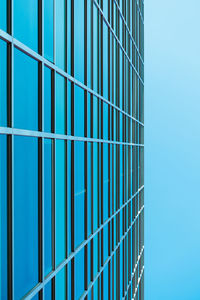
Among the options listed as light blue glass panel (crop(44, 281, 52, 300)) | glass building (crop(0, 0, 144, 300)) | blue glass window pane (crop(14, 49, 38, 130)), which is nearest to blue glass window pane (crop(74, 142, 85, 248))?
glass building (crop(0, 0, 144, 300))

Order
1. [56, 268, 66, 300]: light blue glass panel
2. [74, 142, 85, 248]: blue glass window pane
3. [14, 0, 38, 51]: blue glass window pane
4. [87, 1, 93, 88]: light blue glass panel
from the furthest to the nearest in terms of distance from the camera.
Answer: [87, 1, 93, 88]: light blue glass panel
[74, 142, 85, 248]: blue glass window pane
[56, 268, 66, 300]: light blue glass panel
[14, 0, 38, 51]: blue glass window pane

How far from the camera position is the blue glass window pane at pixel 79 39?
12484mm

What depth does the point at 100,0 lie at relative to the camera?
634 inches

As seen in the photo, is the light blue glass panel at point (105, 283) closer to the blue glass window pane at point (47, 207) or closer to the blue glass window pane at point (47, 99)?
the blue glass window pane at point (47, 207)

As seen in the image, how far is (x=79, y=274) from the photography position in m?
13.3

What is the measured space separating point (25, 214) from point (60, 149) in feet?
9.67

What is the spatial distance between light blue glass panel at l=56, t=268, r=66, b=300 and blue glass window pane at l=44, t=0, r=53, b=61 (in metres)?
5.16

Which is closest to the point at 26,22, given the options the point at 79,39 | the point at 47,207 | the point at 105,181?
the point at 47,207

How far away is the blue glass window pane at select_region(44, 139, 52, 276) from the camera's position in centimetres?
962

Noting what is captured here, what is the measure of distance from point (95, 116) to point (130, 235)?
12.7 meters

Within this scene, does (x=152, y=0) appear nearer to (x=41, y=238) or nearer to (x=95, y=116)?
(x=95, y=116)

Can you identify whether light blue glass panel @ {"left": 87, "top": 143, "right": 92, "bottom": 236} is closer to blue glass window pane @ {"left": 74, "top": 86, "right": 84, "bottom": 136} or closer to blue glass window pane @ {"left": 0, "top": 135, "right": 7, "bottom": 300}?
blue glass window pane @ {"left": 74, "top": 86, "right": 84, "bottom": 136}

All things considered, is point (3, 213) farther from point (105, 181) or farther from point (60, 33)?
point (105, 181)

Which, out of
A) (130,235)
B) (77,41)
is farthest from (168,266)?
(77,41)
